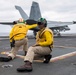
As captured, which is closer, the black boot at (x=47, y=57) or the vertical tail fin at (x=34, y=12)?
the black boot at (x=47, y=57)

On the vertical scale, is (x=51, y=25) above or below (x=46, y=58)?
below

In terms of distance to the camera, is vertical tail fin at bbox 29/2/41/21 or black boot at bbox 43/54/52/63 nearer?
black boot at bbox 43/54/52/63

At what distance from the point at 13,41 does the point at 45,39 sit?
1.98 meters

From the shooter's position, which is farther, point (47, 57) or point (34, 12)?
point (34, 12)

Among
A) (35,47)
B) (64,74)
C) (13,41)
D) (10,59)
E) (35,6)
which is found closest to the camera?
(64,74)

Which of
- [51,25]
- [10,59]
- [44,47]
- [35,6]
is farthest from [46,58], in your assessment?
[51,25]

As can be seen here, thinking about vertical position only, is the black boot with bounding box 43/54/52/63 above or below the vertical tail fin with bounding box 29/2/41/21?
above

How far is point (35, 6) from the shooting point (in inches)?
1561

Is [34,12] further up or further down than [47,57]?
further down

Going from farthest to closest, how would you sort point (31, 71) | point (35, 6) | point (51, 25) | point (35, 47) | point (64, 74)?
point (51, 25) → point (35, 6) → point (35, 47) → point (31, 71) → point (64, 74)

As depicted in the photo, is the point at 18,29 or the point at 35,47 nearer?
the point at 35,47

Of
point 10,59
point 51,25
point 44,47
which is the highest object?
point 44,47

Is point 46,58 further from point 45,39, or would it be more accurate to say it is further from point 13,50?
point 13,50

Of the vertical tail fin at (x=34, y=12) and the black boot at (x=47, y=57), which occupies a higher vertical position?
the black boot at (x=47, y=57)
